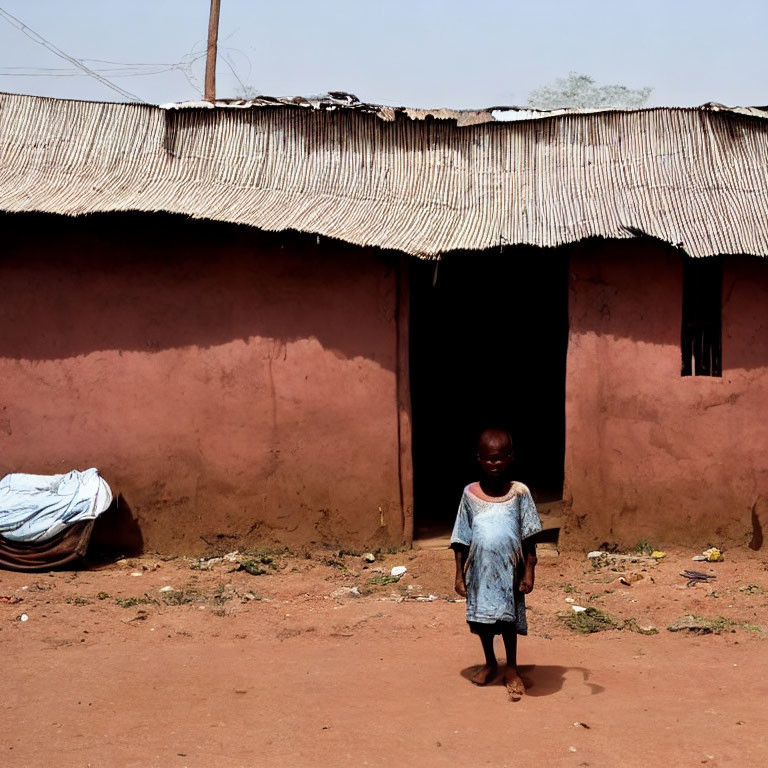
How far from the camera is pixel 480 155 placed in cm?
892

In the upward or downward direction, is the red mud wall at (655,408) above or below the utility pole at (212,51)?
below

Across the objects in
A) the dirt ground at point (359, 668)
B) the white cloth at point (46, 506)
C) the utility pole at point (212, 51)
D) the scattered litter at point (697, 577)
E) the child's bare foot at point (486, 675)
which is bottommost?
the dirt ground at point (359, 668)

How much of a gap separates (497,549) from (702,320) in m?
3.92

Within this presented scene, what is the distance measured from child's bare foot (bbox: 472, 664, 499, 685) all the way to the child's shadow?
34 millimetres

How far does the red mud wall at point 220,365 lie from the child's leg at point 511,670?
3250 mm

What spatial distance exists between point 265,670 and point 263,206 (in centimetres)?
395

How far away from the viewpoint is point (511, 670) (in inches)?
204

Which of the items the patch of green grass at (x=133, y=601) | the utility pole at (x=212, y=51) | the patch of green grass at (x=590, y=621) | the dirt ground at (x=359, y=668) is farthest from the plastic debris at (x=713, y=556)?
the utility pole at (x=212, y=51)

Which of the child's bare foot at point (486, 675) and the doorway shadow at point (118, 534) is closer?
the child's bare foot at point (486, 675)

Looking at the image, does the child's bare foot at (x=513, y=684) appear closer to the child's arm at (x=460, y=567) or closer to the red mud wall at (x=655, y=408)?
the child's arm at (x=460, y=567)

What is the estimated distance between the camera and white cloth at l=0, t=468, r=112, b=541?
7.98 meters

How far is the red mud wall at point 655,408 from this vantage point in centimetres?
805

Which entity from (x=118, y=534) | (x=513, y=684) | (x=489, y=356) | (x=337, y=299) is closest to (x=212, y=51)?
(x=489, y=356)

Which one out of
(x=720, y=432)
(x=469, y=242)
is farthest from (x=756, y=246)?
(x=469, y=242)
